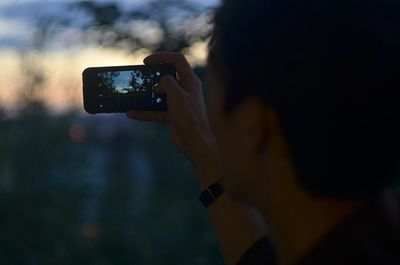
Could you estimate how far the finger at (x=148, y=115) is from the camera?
143 cm

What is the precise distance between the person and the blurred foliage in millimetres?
2617

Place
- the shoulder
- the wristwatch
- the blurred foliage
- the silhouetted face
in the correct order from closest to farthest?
the shoulder < the silhouetted face < the wristwatch < the blurred foliage

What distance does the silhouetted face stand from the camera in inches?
38.9

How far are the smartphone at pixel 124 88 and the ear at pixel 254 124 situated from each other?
440 mm

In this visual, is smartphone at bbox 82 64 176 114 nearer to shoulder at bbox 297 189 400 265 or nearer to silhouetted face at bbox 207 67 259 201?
silhouetted face at bbox 207 67 259 201

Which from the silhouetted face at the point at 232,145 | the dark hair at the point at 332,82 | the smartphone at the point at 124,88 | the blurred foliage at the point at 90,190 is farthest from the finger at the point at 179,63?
the blurred foliage at the point at 90,190

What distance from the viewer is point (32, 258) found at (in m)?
3.76

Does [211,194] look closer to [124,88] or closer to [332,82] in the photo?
[124,88]

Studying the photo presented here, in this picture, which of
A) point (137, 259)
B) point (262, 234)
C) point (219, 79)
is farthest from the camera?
point (137, 259)

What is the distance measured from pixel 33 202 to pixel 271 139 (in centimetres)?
300

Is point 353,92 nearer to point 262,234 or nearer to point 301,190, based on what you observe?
point 301,190

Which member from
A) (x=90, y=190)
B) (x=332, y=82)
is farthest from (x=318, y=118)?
(x=90, y=190)

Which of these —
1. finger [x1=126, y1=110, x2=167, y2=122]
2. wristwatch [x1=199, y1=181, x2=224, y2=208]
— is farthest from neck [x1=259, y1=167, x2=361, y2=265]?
finger [x1=126, y1=110, x2=167, y2=122]

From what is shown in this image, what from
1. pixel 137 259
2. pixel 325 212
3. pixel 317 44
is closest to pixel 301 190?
pixel 325 212
